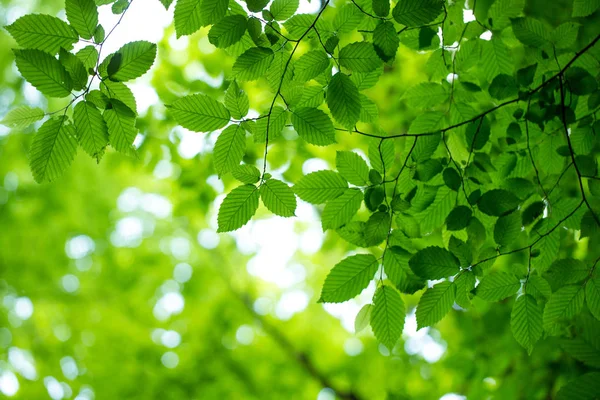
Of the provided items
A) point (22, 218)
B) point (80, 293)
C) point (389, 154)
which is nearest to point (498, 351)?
point (389, 154)

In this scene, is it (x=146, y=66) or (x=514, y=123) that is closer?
(x=146, y=66)

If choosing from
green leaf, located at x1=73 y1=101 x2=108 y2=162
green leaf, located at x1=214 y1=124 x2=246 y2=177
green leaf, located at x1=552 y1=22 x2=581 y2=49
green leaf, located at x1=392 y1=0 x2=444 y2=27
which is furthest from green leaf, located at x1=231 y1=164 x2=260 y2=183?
green leaf, located at x1=552 y1=22 x2=581 y2=49

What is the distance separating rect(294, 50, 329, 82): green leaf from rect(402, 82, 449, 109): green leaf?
1.80 feet

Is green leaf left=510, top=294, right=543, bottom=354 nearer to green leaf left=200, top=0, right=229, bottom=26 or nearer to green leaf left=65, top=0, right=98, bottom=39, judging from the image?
green leaf left=200, top=0, right=229, bottom=26

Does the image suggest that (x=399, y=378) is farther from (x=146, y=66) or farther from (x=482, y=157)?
(x=146, y=66)

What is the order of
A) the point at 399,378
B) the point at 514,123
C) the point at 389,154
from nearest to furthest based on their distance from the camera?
the point at 389,154, the point at 514,123, the point at 399,378

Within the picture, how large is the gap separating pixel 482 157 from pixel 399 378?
3.03 meters

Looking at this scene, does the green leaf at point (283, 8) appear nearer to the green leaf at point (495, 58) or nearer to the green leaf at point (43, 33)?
the green leaf at point (43, 33)

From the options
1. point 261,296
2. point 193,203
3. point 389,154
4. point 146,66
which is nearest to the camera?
point 146,66

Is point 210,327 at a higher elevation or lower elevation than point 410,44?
lower

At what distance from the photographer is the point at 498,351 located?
115 inches

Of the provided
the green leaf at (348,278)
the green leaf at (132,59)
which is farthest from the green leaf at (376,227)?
the green leaf at (132,59)

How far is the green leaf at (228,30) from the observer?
3.65 feet

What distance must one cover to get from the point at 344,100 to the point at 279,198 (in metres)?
0.33
